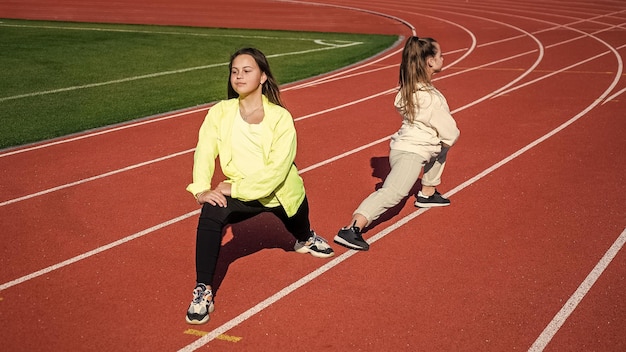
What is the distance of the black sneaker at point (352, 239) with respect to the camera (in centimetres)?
602

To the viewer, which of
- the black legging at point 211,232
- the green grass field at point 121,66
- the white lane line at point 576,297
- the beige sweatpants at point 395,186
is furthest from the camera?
the green grass field at point 121,66

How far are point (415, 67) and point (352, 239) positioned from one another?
5.04 feet

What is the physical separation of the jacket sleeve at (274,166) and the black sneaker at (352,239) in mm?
1096

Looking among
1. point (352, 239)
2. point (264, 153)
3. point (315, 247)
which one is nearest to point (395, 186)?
point (352, 239)

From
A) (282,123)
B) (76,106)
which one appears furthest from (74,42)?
(282,123)

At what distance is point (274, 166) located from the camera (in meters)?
5.03

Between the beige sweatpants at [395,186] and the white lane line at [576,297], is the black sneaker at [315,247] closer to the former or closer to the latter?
the beige sweatpants at [395,186]

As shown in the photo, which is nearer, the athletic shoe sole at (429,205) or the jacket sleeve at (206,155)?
the jacket sleeve at (206,155)

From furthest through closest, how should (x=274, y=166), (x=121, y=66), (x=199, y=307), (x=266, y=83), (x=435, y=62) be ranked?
(x=121, y=66), (x=435, y=62), (x=266, y=83), (x=274, y=166), (x=199, y=307)

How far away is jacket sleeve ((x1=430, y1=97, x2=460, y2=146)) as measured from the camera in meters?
6.41

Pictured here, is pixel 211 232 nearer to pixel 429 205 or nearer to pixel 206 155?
pixel 206 155

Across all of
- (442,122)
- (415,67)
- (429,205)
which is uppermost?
(415,67)

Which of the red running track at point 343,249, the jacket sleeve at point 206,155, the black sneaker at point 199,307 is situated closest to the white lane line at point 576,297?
the red running track at point 343,249

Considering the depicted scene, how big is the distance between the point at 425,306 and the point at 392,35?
698 inches
